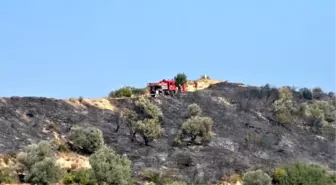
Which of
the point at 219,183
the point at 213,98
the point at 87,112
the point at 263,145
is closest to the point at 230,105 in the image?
the point at 213,98

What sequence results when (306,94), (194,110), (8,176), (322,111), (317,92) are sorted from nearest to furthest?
1. (8,176)
2. (194,110)
3. (322,111)
4. (306,94)
5. (317,92)

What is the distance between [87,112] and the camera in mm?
63375

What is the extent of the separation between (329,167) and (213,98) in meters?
19.4

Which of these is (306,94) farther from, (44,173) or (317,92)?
(44,173)

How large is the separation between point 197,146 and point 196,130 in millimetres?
1469

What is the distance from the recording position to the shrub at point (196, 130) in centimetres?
6181

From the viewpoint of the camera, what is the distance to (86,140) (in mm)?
52125

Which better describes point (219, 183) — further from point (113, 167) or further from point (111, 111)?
point (111, 111)

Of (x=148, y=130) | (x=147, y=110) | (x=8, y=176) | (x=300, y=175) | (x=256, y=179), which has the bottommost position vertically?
(x=300, y=175)

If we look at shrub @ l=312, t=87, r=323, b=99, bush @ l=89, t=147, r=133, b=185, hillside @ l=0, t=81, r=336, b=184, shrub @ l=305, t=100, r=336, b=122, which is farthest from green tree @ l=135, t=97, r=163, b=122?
shrub @ l=312, t=87, r=323, b=99

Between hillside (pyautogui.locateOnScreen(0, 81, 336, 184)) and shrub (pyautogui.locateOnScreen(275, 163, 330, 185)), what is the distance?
88.2 inches

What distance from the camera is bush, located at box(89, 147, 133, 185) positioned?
139 ft

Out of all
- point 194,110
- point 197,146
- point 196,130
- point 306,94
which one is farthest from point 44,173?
point 306,94

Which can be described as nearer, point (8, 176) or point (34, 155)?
point (8, 176)
